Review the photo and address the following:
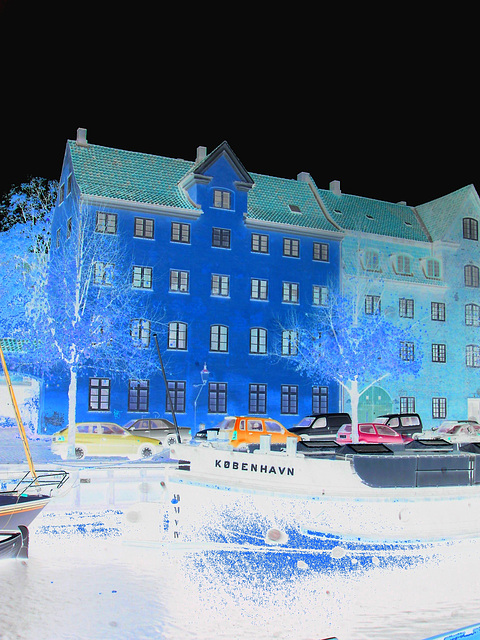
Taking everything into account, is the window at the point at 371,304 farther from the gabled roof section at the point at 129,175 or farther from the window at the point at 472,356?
the gabled roof section at the point at 129,175

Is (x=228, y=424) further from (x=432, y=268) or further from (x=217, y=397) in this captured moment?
(x=432, y=268)

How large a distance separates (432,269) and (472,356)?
23.2ft

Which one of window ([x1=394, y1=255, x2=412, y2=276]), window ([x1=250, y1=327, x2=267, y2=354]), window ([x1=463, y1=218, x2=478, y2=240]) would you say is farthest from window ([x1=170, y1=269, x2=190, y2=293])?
window ([x1=463, y1=218, x2=478, y2=240])

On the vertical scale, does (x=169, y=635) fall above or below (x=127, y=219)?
below

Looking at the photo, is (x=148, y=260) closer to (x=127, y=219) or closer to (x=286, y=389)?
(x=127, y=219)

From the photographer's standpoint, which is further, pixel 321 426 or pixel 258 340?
pixel 258 340

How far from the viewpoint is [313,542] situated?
16.0 metres

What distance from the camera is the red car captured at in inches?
1398

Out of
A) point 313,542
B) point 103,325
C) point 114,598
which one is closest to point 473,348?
point 103,325

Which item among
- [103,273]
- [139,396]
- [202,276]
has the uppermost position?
[202,276]

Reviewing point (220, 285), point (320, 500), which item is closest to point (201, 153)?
point (220, 285)

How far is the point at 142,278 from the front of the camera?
136ft

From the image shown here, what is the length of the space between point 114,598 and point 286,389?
31.4m

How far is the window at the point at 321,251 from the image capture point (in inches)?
1859
